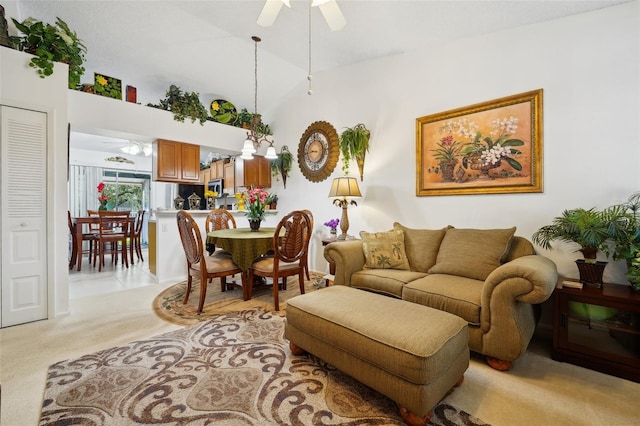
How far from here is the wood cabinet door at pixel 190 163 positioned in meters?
4.35

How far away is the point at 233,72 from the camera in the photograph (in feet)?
14.2

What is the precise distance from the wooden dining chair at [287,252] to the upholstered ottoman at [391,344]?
1000mm

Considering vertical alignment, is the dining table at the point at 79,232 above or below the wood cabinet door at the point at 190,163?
below

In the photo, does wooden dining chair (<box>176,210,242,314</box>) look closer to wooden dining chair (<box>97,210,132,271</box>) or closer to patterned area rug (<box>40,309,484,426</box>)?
patterned area rug (<box>40,309,484,426</box>)

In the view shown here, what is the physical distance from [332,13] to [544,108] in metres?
2.06

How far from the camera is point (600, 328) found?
6.02 ft

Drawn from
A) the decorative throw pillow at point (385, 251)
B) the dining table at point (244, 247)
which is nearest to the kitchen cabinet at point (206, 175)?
the dining table at point (244, 247)

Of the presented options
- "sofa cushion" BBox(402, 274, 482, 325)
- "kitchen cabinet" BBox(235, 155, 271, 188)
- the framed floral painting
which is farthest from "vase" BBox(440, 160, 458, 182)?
"kitchen cabinet" BBox(235, 155, 271, 188)

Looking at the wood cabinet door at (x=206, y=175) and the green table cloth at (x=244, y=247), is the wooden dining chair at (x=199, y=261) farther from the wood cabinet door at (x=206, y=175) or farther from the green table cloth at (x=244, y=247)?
the wood cabinet door at (x=206, y=175)

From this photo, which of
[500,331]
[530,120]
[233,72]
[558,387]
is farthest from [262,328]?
[233,72]

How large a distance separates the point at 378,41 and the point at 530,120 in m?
1.91

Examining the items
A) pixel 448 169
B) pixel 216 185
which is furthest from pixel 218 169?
pixel 448 169

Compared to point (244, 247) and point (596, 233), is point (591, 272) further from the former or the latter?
point (244, 247)

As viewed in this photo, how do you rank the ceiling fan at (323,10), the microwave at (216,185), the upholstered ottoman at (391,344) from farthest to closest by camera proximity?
1. the microwave at (216,185)
2. the ceiling fan at (323,10)
3. the upholstered ottoman at (391,344)
